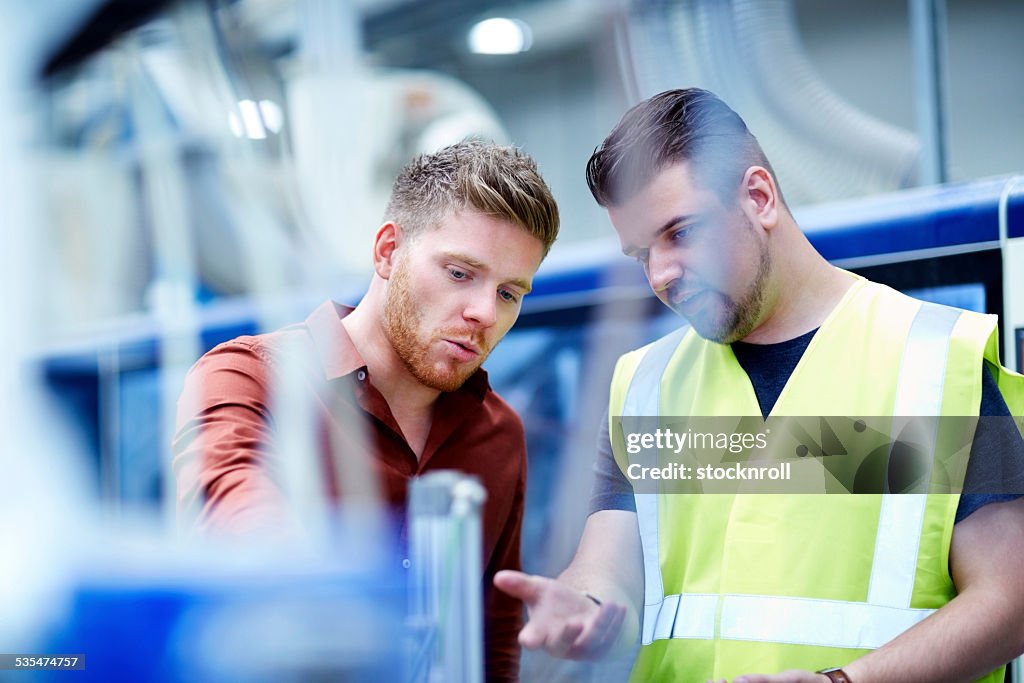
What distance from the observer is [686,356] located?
1.15 m

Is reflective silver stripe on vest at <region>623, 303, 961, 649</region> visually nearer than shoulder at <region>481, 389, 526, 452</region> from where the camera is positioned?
Yes

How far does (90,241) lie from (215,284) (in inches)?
8.7

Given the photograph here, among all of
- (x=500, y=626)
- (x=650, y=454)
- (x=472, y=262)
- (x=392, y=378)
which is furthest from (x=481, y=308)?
(x=500, y=626)

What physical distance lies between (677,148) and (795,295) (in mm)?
207

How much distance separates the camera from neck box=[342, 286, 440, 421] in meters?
1.17

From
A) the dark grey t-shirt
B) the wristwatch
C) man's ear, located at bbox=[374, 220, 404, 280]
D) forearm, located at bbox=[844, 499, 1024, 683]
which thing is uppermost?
man's ear, located at bbox=[374, 220, 404, 280]

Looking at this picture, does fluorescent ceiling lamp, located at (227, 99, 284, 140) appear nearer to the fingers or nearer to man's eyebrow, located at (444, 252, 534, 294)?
man's eyebrow, located at (444, 252, 534, 294)

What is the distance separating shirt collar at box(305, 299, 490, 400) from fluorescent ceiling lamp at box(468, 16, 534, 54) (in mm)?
427

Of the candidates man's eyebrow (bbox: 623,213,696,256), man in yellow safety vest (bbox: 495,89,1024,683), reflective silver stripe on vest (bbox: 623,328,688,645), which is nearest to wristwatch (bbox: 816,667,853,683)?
man in yellow safety vest (bbox: 495,89,1024,683)

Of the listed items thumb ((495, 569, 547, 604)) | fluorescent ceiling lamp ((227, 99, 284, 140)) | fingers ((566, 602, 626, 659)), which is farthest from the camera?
fluorescent ceiling lamp ((227, 99, 284, 140))

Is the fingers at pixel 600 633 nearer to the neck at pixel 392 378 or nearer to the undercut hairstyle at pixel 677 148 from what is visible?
the neck at pixel 392 378

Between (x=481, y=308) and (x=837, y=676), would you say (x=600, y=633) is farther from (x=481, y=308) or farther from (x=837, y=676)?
(x=481, y=308)

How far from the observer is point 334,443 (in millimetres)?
1189

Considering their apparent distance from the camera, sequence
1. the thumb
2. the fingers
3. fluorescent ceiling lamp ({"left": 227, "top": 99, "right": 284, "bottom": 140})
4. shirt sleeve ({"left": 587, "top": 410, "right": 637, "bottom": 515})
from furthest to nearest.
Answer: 1. fluorescent ceiling lamp ({"left": 227, "top": 99, "right": 284, "bottom": 140})
2. shirt sleeve ({"left": 587, "top": 410, "right": 637, "bottom": 515})
3. the fingers
4. the thumb
